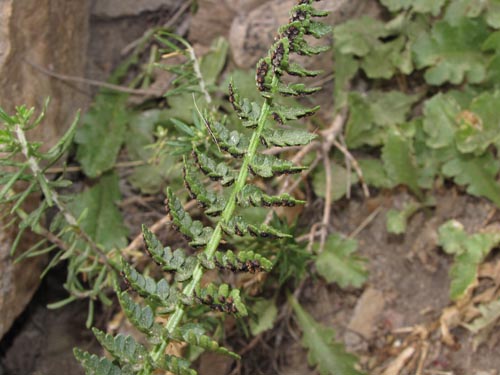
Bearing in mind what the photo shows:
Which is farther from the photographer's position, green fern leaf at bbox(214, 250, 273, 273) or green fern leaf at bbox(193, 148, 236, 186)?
green fern leaf at bbox(193, 148, 236, 186)

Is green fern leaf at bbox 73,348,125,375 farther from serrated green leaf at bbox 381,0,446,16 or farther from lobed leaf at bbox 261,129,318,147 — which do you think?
serrated green leaf at bbox 381,0,446,16

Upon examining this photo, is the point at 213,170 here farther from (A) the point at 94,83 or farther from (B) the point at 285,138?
(A) the point at 94,83

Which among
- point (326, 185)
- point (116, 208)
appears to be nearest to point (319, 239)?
point (326, 185)

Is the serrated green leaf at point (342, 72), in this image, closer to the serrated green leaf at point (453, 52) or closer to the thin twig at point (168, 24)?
the serrated green leaf at point (453, 52)

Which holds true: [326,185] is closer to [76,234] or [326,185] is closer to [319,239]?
[319,239]

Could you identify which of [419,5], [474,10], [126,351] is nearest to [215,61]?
[419,5]

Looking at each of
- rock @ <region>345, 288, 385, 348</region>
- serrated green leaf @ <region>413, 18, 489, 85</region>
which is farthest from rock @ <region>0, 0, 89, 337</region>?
serrated green leaf @ <region>413, 18, 489, 85</region>
